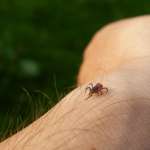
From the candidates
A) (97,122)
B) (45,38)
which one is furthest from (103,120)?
(45,38)

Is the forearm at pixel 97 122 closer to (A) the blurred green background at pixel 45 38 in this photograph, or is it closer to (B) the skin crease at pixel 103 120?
(B) the skin crease at pixel 103 120

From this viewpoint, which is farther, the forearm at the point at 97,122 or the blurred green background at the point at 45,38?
the blurred green background at the point at 45,38

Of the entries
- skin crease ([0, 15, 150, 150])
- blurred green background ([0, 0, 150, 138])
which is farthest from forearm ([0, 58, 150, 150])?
blurred green background ([0, 0, 150, 138])

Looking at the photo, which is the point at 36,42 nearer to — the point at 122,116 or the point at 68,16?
the point at 68,16

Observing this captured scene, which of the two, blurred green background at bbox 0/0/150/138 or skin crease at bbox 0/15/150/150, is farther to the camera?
blurred green background at bbox 0/0/150/138

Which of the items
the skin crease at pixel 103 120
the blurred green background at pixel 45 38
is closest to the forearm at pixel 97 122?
the skin crease at pixel 103 120

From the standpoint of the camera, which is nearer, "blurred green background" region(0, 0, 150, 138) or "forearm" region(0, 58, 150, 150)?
"forearm" region(0, 58, 150, 150)

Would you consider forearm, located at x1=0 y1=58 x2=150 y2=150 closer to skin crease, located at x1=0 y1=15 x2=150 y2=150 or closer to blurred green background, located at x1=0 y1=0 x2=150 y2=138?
skin crease, located at x1=0 y1=15 x2=150 y2=150

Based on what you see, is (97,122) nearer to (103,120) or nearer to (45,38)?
(103,120)
